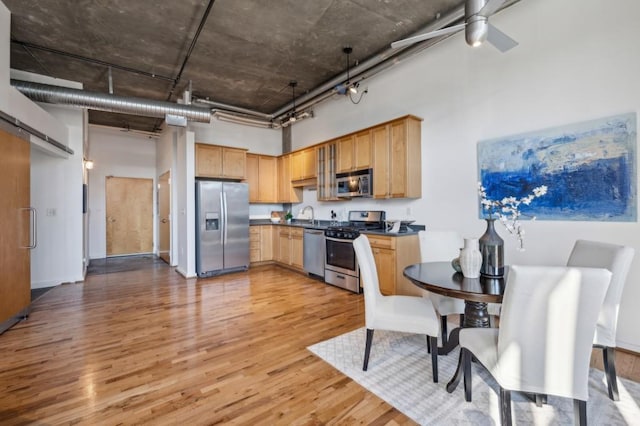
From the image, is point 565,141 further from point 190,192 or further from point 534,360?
point 190,192

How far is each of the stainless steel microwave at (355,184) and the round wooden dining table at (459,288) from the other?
2.24 metres

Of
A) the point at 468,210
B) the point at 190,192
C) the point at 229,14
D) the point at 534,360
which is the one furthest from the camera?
the point at 190,192

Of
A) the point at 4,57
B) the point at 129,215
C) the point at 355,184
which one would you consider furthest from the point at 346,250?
the point at 129,215

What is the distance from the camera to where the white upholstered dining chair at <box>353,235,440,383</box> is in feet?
7.08

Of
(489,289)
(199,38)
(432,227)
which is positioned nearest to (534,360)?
(489,289)

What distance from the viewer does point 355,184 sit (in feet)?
15.9

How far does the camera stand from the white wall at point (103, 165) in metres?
7.72

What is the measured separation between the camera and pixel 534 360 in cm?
146

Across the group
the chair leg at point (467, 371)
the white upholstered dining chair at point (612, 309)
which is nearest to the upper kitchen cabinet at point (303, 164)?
the chair leg at point (467, 371)

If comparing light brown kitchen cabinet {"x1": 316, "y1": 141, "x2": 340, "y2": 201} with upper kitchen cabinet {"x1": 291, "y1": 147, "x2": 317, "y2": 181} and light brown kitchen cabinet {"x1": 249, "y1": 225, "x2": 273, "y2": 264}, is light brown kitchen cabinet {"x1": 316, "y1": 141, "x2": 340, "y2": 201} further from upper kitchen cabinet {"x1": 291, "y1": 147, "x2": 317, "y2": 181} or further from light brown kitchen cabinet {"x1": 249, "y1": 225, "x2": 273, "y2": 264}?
light brown kitchen cabinet {"x1": 249, "y1": 225, "x2": 273, "y2": 264}

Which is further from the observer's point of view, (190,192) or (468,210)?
(190,192)

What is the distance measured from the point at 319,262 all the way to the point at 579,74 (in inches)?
158

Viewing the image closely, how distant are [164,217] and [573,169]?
7.77 metres

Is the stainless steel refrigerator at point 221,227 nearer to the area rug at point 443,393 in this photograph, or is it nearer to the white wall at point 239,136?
the white wall at point 239,136
